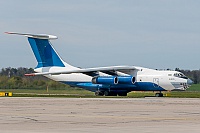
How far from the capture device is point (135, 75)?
204ft

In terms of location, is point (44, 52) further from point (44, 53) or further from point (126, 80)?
point (126, 80)

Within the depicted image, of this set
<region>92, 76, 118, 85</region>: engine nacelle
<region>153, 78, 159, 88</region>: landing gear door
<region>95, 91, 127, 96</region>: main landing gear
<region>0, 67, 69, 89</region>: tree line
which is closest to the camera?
<region>153, 78, 159, 88</region>: landing gear door

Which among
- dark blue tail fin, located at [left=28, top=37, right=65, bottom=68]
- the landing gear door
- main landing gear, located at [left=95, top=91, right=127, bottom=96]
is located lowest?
main landing gear, located at [left=95, top=91, right=127, bottom=96]

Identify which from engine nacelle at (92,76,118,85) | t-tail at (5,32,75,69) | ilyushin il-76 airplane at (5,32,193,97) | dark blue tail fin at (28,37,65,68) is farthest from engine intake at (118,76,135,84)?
dark blue tail fin at (28,37,65,68)

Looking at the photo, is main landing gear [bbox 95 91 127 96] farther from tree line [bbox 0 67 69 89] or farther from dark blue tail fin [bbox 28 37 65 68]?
tree line [bbox 0 67 69 89]

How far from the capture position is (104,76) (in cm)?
6281

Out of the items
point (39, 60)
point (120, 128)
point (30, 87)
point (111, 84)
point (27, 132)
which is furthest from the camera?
point (30, 87)

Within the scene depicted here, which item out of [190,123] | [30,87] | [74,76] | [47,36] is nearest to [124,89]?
[74,76]

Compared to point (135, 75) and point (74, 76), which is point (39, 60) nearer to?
point (74, 76)

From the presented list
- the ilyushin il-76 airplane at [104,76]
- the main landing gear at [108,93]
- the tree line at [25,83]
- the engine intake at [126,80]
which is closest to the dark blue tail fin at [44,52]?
the ilyushin il-76 airplane at [104,76]

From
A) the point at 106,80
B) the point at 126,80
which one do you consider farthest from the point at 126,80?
the point at 106,80

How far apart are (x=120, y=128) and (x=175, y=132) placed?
2.01m

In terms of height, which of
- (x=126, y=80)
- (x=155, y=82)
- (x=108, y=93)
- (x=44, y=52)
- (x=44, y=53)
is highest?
(x=44, y=52)

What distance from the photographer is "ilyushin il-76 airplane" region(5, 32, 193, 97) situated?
60.6 metres
